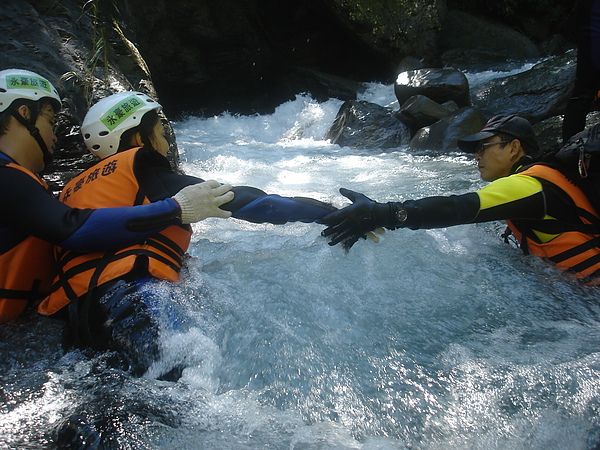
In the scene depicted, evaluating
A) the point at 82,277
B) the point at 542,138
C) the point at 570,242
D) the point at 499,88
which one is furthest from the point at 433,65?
the point at 82,277

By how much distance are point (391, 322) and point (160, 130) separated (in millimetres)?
1745

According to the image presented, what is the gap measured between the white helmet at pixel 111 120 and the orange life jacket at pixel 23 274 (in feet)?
1.29

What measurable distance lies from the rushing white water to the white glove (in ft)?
1.22

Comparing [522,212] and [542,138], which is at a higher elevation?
[522,212]

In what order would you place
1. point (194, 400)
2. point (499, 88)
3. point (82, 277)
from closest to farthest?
point (194, 400), point (82, 277), point (499, 88)

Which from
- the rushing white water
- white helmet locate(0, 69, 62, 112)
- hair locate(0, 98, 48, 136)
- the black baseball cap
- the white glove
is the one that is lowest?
the rushing white water

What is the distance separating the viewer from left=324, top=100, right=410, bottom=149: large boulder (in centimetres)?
842

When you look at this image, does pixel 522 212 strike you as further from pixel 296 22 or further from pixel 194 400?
pixel 296 22

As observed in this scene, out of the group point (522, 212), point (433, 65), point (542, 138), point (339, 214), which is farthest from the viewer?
point (433, 65)

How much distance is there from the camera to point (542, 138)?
23.0 ft

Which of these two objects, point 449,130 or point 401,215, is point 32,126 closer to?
point 401,215

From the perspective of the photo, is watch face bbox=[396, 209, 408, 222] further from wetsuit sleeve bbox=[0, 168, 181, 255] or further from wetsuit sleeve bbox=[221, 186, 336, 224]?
wetsuit sleeve bbox=[0, 168, 181, 255]

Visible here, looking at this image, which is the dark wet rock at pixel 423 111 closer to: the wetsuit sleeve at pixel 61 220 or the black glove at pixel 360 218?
the black glove at pixel 360 218

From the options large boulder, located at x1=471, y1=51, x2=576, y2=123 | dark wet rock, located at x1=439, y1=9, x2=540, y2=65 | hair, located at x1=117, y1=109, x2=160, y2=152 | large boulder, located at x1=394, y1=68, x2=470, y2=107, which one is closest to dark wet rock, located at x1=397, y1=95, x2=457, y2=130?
large boulder, located at x1=394, y1=68, x2=470, y2=107
